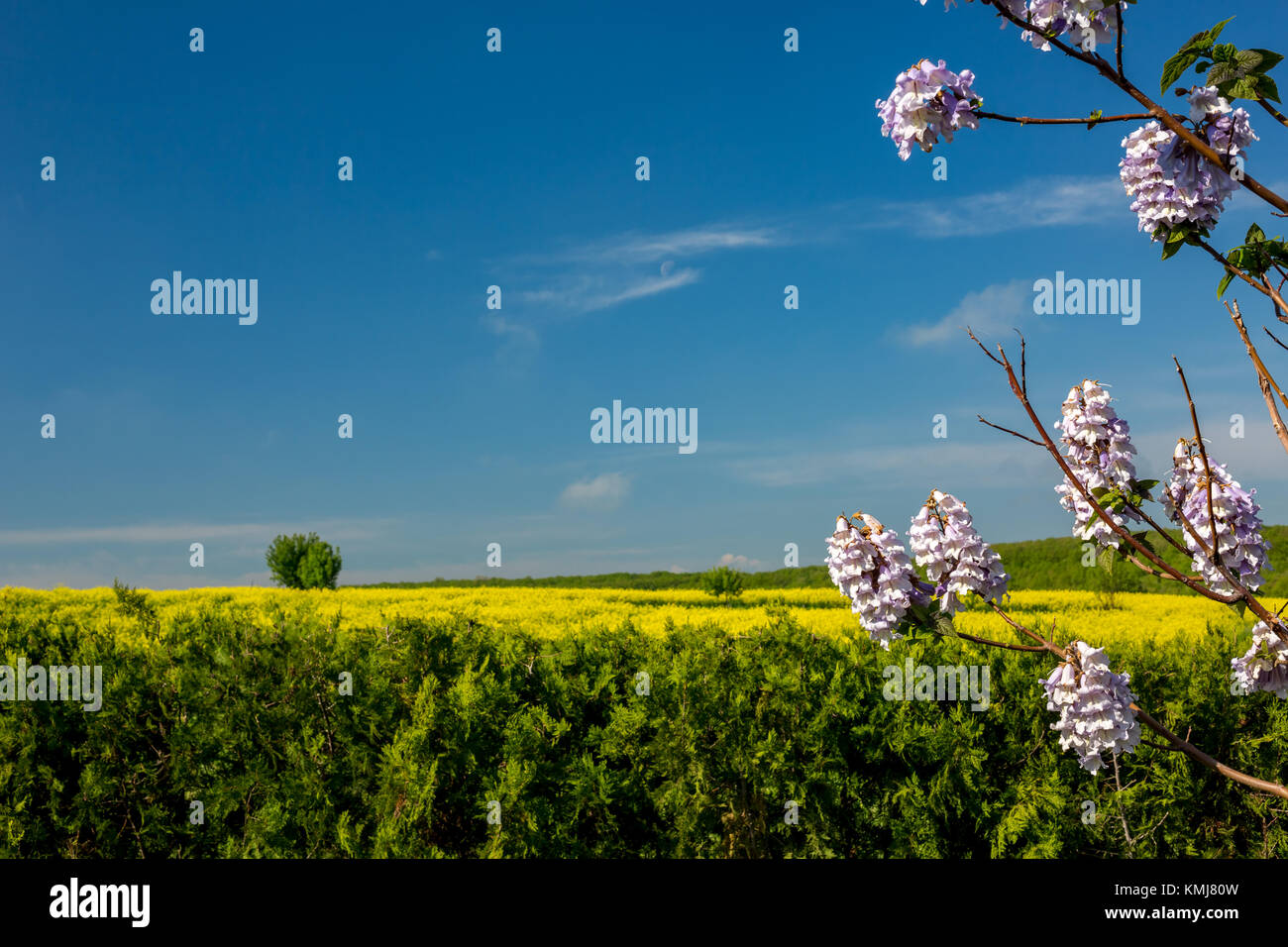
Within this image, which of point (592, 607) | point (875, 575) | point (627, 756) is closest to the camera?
point (875, 575)

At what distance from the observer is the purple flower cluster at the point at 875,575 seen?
3.05 m

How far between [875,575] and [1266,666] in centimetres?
156

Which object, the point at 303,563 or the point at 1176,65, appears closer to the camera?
the point at 1176,65

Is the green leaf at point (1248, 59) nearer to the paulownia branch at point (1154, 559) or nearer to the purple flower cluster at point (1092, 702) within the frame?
the paulownia branch at point (1154, 559)

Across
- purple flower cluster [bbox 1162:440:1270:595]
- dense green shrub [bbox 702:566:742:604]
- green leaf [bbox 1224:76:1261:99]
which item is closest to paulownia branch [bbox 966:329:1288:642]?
purple flower cluster [bbox 1162:440:1270:595]

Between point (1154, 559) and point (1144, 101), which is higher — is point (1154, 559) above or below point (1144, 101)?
below

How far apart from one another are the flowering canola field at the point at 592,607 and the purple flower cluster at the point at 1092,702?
4.26 m

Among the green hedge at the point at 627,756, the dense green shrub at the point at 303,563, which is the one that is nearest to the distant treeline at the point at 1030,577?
the dense green shrub at the point at 303,563

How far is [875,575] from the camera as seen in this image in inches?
123

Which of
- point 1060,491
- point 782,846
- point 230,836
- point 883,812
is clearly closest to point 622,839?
point 782,846

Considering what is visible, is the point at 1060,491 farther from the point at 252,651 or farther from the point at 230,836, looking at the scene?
the point at 230,836

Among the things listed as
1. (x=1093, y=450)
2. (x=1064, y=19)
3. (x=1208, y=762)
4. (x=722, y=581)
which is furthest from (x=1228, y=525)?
(x=722, y=581)

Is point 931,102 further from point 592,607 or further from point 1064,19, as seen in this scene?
point 592,607

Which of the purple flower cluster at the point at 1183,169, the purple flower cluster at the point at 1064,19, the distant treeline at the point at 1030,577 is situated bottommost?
the distant treeline at the point at 1030,577
